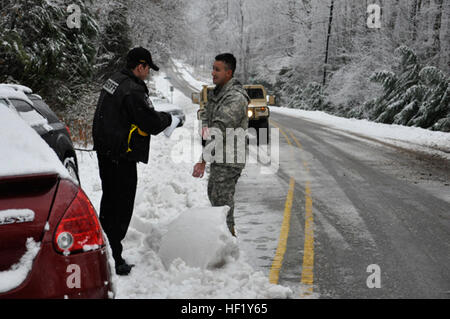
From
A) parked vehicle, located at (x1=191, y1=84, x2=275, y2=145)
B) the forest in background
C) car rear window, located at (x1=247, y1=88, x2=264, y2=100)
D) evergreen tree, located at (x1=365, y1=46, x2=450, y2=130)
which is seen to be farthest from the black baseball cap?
evergreen tree, located at (x1=365, y1=46, x2=450, y2=130)

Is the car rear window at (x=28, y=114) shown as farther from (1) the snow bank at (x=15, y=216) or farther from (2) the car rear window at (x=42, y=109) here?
(1) the snow bank at (x=15, y=216)

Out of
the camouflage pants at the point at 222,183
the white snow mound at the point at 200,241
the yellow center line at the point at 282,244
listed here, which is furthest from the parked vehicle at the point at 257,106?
the white snow mound at the point at 200,241

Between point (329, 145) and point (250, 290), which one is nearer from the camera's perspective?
point (250, 290)

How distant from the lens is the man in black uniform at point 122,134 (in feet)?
13.8

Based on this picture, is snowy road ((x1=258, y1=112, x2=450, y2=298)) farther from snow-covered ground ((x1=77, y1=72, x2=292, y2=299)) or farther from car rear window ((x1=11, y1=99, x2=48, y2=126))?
car rear window ((x1=11, y1=99, x2=48, y2=126))

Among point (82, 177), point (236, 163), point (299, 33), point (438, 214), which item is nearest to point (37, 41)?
point (82, 177)

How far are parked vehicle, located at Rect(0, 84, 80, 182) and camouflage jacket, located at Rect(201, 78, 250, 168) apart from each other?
2.26 metres

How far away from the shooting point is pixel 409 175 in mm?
10266

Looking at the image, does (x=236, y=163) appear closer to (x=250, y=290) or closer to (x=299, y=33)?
(x=250, y=290)

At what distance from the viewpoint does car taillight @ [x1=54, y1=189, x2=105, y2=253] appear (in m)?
2.41

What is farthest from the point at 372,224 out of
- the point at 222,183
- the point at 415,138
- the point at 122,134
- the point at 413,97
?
the point at 413,97

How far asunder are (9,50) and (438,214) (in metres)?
9.58
